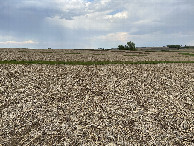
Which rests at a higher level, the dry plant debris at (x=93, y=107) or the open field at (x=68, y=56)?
the open field at (x=68, y=56)

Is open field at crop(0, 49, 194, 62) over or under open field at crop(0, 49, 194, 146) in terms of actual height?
over

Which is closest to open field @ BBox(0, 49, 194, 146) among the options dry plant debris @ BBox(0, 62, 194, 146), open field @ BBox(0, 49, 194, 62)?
dry plant debris @ BBox(0, 62, 194, 146)

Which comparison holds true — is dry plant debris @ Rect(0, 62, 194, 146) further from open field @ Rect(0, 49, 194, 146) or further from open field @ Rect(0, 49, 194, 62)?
open field @ Rect(0, 49, 194, 62)

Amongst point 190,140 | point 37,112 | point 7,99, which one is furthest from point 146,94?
point 7,99

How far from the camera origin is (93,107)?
53.3ft

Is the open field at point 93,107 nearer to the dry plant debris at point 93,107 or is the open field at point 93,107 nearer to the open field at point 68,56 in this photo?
the dry plant debris at point 93,107

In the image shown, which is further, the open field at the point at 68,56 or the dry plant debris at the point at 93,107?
the open field at the point at 68,56

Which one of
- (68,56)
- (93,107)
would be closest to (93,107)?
(93,107)

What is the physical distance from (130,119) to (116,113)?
1305 millimetres

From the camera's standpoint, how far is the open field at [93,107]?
43.0 ft

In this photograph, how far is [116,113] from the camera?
15.5 metres

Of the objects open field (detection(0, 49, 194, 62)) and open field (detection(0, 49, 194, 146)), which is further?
open field (detection(0, 49, 194, 62))

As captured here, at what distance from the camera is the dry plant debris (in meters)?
13.1

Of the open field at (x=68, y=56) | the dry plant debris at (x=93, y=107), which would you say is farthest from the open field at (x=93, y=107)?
the open field at (x=68, y=56)
